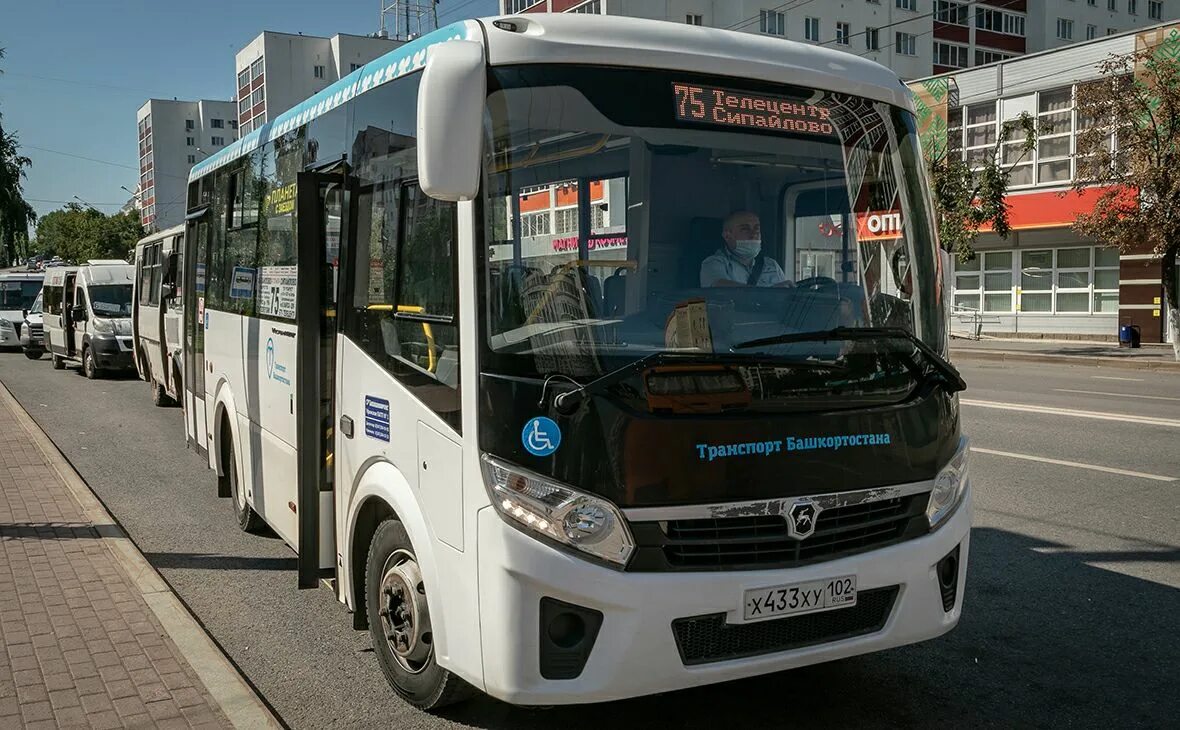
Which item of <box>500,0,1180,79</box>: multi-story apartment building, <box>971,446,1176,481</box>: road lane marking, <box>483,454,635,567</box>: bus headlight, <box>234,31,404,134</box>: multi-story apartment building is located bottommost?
<box>971,446,1176,481</box>: road lane marking

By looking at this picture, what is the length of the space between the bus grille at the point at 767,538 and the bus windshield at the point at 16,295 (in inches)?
1364

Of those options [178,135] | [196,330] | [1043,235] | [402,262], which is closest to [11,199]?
A: [196,330]

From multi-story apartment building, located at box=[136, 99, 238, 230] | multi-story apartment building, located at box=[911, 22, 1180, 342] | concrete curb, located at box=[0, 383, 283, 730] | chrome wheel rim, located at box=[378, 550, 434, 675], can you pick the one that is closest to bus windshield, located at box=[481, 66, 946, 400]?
chrome wheel rim, located at box=[378, 550, 434, 675]

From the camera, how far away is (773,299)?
4129mm

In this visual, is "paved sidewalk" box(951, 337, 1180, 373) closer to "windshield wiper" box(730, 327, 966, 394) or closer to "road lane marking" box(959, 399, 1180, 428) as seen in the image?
"road lane marking" box(959, 399, 1180, 428)

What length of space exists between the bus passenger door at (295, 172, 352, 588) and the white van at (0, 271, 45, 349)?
31.2 meters

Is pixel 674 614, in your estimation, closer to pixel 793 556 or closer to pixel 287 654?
pixel 793 556

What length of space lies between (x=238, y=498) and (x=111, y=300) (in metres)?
16.9

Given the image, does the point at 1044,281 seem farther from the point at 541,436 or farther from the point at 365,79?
the point at 541,436

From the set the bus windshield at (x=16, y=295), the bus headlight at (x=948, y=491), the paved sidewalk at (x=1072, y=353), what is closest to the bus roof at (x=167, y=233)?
the bus headlight at (x=948, y=491)

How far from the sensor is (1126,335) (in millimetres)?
29312

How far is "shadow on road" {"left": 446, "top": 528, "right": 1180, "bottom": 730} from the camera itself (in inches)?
172

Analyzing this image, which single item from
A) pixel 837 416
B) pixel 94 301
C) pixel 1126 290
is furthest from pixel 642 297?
pixel 1126 290

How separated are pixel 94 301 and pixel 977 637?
2123 centimetres
